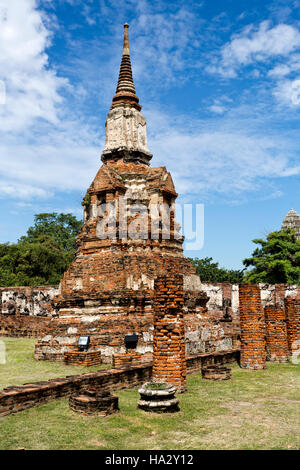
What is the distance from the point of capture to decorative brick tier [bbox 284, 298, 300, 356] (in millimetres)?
11172

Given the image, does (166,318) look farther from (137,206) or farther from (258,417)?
(137,206)

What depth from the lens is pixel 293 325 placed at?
443 inches

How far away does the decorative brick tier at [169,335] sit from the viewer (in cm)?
701

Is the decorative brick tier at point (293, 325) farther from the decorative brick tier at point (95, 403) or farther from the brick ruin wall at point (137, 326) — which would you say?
the decorative brick tier at point (95, 403)

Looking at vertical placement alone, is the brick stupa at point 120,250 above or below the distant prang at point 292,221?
below

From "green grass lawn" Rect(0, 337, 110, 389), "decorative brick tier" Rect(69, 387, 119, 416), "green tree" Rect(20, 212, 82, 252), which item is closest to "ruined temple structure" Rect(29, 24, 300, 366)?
"green grass lawn" Rect(0, 337, 110, 389)

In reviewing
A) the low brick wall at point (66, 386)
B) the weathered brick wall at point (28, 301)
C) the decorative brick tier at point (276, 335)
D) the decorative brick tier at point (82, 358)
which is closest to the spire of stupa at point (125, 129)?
the decorative brick tier at point (276, 335)

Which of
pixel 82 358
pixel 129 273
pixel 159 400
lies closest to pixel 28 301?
pixel 129 273

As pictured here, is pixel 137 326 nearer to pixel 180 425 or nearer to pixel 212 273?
pixel 180 425

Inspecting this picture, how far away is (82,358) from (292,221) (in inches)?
1388

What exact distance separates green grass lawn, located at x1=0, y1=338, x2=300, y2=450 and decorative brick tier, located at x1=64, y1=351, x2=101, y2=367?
2.84 m

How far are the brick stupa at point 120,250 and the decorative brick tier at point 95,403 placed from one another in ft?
14.7
